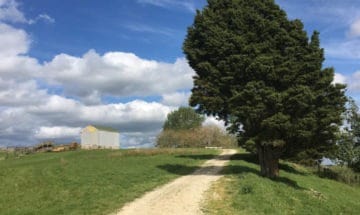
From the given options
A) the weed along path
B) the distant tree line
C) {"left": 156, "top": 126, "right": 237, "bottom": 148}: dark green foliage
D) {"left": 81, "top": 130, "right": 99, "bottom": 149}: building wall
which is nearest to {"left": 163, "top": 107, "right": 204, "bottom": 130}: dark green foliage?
the distant tree line

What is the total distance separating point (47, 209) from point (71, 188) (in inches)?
228

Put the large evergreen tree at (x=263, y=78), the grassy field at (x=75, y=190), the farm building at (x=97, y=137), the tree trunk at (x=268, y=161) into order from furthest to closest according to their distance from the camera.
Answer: the farm building at (x=97, y=137), the tree trunk at (x=268, y=161), the large evergreen tree at (x=263, y=78), the grassy field at (x=75, y=190)

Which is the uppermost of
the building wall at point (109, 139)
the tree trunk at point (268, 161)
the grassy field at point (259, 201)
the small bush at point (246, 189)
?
the building wall at point (109, 139)

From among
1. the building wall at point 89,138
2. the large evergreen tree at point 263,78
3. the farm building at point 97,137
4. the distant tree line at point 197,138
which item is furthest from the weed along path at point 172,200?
the distant tree line at point 197,138

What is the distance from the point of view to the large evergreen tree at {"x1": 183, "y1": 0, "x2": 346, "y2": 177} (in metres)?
27.1

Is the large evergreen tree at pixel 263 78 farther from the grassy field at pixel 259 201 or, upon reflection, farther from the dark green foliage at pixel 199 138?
the dark green foliage at pixel 199 138

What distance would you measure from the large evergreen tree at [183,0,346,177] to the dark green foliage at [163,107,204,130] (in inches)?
4509

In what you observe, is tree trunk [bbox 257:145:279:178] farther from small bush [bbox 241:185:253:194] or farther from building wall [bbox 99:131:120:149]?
building wall [bbox 99:131:120:149]

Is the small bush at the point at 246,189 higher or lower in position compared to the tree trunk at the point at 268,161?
lower

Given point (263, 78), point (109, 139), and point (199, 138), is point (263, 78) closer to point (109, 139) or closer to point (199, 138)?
point (109, 139)

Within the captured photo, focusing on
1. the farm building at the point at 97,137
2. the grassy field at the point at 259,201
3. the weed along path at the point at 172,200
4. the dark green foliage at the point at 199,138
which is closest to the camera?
the weed along path at the point at 172,200

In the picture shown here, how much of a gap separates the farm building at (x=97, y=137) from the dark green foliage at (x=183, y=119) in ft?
177

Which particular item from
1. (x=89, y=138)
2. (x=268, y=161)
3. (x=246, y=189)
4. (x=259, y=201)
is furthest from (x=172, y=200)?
(x=89, y=138)

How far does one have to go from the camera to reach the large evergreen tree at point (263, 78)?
27.1m
